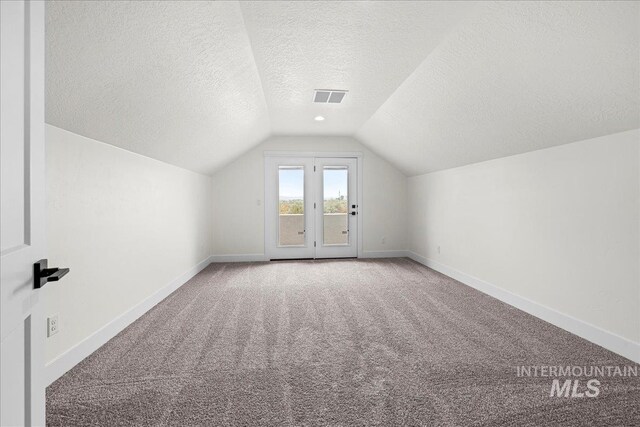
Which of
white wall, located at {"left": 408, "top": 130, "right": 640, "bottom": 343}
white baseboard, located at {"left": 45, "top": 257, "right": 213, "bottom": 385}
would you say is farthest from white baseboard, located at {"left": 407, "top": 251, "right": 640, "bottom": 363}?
white baseboard, located at {"left": 45, "top": 257, "right": 213, "bottom": 385}

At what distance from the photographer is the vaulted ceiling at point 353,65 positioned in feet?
5.45

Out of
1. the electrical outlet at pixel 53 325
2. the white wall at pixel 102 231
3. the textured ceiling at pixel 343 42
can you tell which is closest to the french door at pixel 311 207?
the white wall at pixel 102 231

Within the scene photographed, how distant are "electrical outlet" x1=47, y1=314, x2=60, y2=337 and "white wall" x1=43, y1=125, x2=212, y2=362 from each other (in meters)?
0.03

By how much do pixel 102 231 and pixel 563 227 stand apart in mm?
3713

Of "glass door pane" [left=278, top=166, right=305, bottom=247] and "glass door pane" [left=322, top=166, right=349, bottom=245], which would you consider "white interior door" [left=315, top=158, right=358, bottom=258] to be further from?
"glass door pane" [left=278, top=166, right=305, bottom=247]

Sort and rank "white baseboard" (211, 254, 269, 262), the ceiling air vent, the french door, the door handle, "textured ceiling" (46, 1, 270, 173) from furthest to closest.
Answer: the french door, "white baseboard" (211, 254, 269, 262), the ceiling air vent, "textured ceiling" (46, 1, 270, 173), the door handle

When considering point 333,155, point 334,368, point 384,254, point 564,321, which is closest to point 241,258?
point 333,155

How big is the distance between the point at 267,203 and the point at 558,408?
492 cm

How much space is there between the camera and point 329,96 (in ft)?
11.7

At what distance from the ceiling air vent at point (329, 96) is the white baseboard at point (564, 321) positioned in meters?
2.72

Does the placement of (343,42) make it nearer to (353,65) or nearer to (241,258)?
(353,65)

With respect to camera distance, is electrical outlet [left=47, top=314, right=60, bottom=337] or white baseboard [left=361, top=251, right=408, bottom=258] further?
white baseboard [left=361, top=251, right=408, bottom=258]

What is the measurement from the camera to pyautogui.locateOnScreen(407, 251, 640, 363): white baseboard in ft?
7.25

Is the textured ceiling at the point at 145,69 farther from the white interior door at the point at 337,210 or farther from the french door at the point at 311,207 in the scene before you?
the white interior door at the point at 337,210
